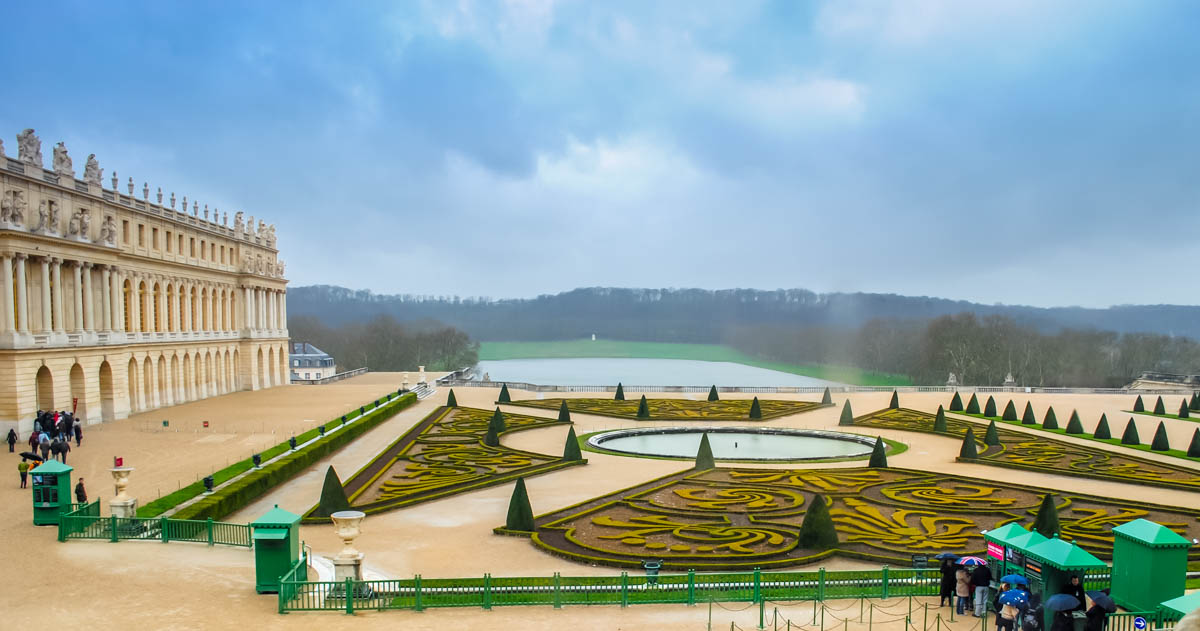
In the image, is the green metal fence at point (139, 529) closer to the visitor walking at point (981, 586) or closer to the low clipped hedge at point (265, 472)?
the low clipped hedge at point (265, 472)

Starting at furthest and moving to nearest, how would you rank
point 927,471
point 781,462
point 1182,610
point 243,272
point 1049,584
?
point 243,272 → point 781,462 → point 927,471 → point 1049,584 → point 1182,610

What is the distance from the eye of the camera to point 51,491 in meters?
16.9

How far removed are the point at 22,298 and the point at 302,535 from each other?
23.4m

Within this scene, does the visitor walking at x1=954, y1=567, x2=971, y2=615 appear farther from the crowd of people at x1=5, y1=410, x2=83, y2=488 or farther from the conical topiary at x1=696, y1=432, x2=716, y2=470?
the crowd of people at x1=5, y1=410, x2=83, y2=488

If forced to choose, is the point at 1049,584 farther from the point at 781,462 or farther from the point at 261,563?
the point at 781,462

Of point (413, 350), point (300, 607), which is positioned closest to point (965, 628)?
point (300, 607)

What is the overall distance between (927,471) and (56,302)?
127 feet

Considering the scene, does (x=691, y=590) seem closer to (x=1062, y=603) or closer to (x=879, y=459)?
(x=1062, y=603)

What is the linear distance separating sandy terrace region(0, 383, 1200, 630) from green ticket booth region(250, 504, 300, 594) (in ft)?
0.96

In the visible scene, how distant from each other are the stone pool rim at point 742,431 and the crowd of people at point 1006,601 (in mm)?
15385

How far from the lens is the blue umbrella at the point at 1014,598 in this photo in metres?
10.9

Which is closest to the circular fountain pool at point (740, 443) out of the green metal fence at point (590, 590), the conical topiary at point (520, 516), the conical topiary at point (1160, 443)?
the conical topiary at point (520, 516)

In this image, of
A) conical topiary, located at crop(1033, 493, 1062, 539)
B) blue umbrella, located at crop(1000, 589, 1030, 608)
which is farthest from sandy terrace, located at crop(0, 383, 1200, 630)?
conical topiary, located at crop(1033, 493, 1062, 539)

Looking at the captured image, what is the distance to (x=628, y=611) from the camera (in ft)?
40.9
